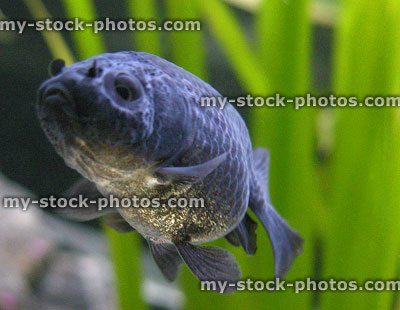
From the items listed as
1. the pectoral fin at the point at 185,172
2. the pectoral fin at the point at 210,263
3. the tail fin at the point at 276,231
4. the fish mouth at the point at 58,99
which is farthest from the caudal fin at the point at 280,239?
the fish mouth at the point at 58,99

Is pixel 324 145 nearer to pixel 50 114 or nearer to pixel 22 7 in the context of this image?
pixel 22 7

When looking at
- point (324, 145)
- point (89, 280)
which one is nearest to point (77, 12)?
point (324, 145)

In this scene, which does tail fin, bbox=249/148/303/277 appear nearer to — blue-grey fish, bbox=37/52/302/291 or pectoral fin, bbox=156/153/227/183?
blue-grey fish, bbox=37/52/302/291

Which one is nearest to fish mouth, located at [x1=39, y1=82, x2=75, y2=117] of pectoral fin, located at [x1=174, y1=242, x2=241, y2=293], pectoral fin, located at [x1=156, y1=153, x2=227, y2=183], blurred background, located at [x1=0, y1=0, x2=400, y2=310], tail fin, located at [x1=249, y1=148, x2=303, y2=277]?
pectoral fin, located at [x1=156, y1=153, x2=227, y2=183]

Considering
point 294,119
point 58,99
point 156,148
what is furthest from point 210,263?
point 294,119

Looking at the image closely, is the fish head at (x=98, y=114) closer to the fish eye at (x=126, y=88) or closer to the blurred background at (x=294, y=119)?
the fish eye at (x=126, y=88)
